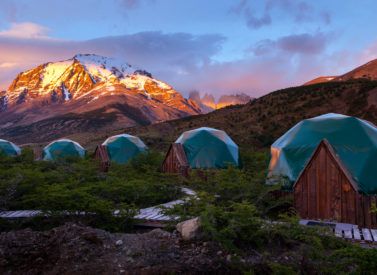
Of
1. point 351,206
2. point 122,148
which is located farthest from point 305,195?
point 122,148

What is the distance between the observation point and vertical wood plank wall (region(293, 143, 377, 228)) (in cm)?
850

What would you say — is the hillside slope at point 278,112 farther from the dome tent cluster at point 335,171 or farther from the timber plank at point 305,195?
the timber plank at point 305,195

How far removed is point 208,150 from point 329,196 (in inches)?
372

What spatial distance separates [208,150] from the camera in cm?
1778

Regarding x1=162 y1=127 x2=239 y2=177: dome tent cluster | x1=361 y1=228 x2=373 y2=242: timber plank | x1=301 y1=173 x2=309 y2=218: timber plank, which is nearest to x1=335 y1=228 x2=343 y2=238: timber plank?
x1=361 y1=228 x2=373 y2=242: timber plank

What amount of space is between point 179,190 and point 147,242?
567 cm

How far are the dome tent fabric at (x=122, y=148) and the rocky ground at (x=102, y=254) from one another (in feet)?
56.8

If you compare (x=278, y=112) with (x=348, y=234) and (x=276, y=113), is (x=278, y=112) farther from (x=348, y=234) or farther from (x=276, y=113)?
(x=348, y=234)

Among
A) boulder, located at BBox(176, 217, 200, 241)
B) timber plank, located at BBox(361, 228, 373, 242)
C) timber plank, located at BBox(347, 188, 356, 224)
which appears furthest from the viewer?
timber plank, located at BBox(347, 188, 356, 224)

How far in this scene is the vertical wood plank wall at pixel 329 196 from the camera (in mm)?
8500

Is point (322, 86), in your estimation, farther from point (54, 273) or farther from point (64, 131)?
point (64, 131)

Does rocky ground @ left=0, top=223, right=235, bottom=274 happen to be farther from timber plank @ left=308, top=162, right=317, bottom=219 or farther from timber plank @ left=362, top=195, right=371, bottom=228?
timber plank @ left=362, top=195, right=371, bottom=228

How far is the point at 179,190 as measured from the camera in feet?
40.7

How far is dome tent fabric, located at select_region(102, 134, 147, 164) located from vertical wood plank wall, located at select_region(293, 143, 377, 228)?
1677 cm
